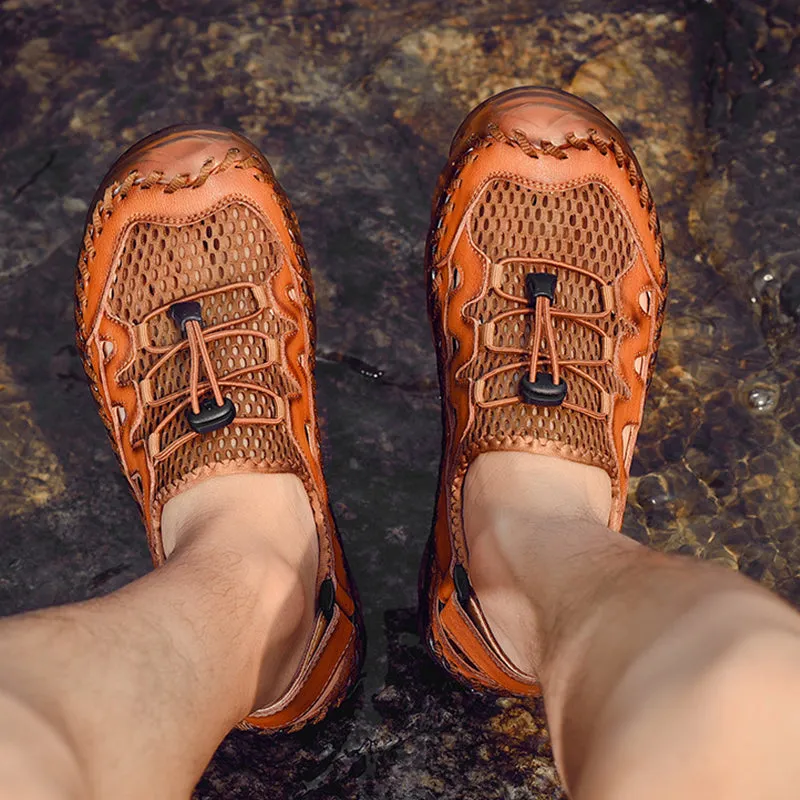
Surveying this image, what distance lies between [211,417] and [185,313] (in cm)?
23

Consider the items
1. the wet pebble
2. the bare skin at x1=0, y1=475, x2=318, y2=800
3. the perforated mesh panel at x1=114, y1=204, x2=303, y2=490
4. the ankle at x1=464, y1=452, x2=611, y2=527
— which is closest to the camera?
the bare skin at x1=0, y1=475, x2=318, y2=800

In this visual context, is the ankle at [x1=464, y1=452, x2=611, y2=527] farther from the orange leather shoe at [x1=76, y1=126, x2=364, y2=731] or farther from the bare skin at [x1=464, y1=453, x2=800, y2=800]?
the orange leather shoe at [x1=76, y1=126, x2=364, y2=731]

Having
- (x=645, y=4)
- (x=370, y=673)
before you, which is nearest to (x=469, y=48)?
(x=645, y=4)

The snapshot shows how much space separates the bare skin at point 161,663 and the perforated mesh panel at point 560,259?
0.60 metres

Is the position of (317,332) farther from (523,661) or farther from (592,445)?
(523,661)

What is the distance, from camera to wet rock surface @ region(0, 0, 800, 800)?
1756mm

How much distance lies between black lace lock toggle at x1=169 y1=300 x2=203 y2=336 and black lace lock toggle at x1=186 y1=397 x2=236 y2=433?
0.17 metres

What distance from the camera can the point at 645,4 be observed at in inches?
87.5

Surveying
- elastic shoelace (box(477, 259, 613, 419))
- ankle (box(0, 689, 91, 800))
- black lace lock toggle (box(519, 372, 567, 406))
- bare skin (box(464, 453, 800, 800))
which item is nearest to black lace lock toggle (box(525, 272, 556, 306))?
elastic shoelace (box(477, 259, 613, 419))

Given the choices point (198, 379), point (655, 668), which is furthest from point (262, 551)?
point (655, 668)

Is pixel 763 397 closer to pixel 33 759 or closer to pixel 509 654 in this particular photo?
pixel 509 654

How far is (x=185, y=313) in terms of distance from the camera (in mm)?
1772

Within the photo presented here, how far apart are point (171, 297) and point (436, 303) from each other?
0.54 m

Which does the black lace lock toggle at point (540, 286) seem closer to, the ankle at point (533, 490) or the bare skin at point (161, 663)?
the ankle at point (533, 490)
